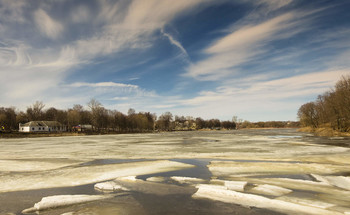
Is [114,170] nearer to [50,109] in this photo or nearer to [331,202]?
[331,202]

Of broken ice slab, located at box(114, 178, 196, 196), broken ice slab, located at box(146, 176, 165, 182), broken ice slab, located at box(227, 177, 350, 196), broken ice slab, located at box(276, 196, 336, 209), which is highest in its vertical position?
broken ice slab, located at box(276, 196, 336, 209)

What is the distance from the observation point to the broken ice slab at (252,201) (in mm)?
4371

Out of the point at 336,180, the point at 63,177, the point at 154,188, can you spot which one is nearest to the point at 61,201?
the point at 154,188

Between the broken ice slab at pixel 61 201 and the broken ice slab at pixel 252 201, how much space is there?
247 centimetres

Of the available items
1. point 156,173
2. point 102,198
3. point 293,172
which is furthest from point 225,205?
point 293,172

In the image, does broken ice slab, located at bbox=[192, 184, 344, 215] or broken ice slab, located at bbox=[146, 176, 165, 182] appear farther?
broken ice slab, located at bbox=[146, 176, 165, 182]

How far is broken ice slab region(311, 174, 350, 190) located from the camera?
6258 millimetres

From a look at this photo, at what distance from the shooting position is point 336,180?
685 centimetres

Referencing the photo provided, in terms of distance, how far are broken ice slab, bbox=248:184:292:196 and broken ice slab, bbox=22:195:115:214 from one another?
3774 mm

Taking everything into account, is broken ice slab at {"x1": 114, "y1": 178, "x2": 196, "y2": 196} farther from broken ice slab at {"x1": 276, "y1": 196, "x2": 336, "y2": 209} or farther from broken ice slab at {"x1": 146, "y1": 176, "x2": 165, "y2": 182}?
broken ice slab at {"x1": 276, "y1": 196, "x2": 336, "y2": 209}

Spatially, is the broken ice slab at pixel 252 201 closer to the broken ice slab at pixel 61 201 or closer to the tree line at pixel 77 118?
the broken ice slab at pixel 61 201

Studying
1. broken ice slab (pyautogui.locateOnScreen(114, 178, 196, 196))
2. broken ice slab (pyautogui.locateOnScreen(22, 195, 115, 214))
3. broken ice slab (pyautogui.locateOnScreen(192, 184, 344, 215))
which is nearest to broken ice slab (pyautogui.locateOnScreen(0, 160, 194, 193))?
broken ice slab (pyautogui.locateOnScreen(114, 178, 196, 196))

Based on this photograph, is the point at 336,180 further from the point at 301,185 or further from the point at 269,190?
the point at 269,190

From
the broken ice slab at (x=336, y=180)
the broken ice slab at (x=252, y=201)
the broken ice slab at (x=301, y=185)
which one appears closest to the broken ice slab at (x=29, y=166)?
the broken ice slab at (x=252, y=201)
